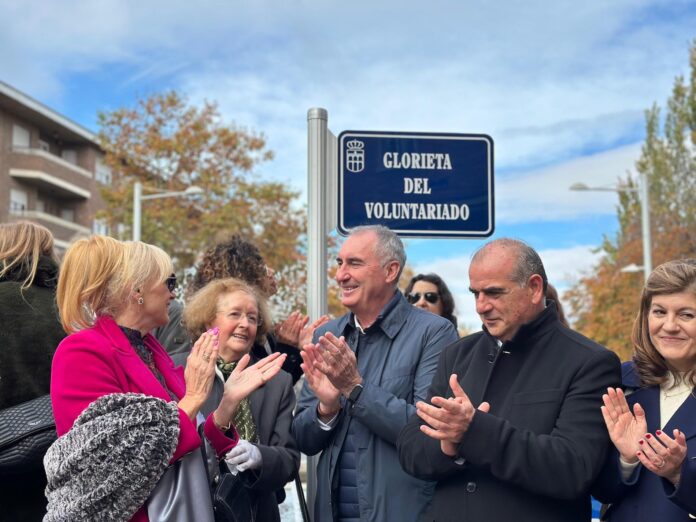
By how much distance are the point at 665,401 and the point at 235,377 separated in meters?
1.66

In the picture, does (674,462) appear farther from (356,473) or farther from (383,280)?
(383,280)

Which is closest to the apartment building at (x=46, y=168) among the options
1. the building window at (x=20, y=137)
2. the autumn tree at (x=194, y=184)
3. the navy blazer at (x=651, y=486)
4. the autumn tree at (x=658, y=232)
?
the building window at (x=20, y=137)

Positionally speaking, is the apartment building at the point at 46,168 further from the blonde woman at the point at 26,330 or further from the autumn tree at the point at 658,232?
the blonde woman at the point at 26,330

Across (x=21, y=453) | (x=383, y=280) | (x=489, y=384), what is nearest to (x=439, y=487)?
(x=489, y=384)

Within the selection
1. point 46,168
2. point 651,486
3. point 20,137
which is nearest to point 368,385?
point 651,486

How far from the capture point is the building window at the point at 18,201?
4300 cm

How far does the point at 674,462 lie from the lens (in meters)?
2.93

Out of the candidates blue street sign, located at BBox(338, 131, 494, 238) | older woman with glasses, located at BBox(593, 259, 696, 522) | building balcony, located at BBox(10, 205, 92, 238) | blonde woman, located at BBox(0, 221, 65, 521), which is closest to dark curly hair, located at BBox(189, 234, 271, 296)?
blue street sign, located at BBox(338, 131, 494, 238)

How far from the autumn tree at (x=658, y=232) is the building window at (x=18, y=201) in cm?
2705

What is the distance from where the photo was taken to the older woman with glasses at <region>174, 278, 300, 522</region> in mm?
3836

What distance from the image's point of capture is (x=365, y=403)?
3812mm

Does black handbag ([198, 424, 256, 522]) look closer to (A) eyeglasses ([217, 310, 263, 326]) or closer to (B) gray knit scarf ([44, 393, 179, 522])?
(B) gray knit scarf ([44, 393, 179, 522])

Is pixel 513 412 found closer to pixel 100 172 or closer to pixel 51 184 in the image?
pixel 51 184

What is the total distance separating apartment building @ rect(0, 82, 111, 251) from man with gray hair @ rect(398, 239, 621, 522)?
3668 centimetres
